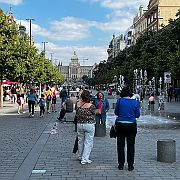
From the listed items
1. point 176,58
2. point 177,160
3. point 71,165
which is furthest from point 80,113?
point 176,58

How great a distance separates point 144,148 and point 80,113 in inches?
119

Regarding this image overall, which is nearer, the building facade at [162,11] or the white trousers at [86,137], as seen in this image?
the white trousers at [86,137]

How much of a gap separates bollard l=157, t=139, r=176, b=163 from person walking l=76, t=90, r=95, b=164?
61.6 inches

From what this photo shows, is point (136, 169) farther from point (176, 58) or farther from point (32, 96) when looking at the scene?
point (176, 58)

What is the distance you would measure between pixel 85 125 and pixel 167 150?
190cm

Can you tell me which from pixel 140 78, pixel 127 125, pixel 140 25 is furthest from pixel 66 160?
pixel 140 25

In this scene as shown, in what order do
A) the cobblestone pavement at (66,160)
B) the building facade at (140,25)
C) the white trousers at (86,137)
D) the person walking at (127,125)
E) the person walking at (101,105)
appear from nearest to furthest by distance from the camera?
1. the cobblestone pavement at (66,160)
2. the person walking at (127,125)
3. the white trousers at (86,137)
4. the person walking at (101,105)
5. the building facade at (140,25)

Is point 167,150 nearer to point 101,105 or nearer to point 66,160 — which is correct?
point 66,160

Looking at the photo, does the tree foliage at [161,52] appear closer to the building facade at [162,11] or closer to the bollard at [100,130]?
the building facade at [162,11]

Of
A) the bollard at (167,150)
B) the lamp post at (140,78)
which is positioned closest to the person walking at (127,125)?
the bollard at (167,150)

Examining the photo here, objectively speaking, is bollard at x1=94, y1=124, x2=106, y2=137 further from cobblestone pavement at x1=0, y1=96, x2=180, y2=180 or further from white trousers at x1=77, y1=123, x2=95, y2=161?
white trousers at x1=77, y1=123, x2=95, y2=161

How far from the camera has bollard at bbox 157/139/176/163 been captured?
31.8ft

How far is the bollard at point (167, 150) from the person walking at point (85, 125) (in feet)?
5.13

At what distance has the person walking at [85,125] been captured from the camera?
9.66 meters
